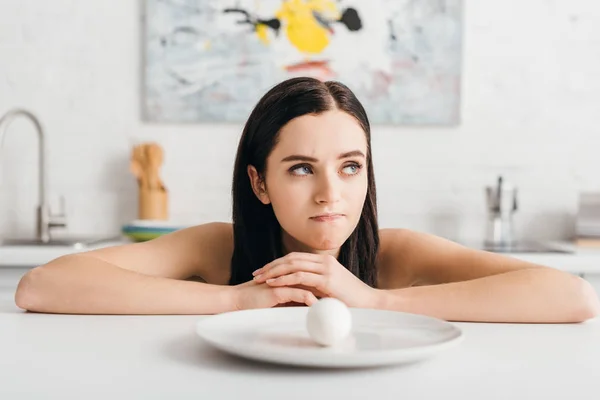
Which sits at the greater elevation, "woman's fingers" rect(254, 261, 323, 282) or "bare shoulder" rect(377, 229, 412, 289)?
"woman's fingers" rect(254, 261, 323, 282)

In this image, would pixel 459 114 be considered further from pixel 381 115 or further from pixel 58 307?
pixel 58 307

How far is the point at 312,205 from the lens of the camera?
51.2 inches

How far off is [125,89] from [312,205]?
185cm

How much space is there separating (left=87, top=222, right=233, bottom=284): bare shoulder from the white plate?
610 mm

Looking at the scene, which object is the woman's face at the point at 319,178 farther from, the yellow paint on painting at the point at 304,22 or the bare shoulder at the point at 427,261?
the yellow paint on painting at the point at 304,22

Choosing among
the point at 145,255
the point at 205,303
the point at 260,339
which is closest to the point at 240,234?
the point at 145,255

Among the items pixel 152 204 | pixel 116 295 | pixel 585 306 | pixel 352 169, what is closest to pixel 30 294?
pixel 116 295

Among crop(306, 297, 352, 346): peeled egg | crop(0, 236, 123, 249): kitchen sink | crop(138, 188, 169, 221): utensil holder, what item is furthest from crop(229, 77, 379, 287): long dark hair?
crop(138, 188, 169, 221): utensil holder

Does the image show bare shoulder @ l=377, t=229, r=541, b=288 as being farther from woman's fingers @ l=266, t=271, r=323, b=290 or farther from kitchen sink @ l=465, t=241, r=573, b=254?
kitchen sink @ l=465, t=241, r=573, b=254

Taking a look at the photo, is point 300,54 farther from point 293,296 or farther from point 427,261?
point 293,296

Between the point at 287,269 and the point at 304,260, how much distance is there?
3cm

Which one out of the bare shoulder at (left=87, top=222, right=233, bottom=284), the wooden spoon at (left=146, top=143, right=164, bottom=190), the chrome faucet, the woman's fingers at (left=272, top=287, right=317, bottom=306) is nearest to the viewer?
the woman's fingers at (left=272, top=287, right=317, bottom=306)

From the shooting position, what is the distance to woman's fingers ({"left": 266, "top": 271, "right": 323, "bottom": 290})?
116 cm

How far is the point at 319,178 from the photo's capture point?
4.25 ft
